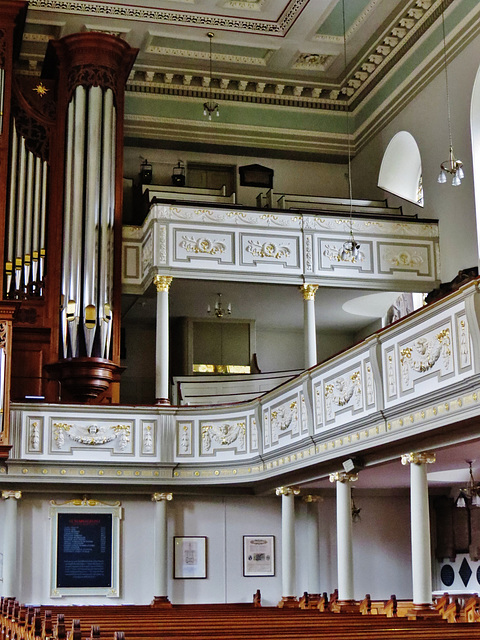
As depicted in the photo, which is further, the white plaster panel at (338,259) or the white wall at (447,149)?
the white plaster panel at (338,259)

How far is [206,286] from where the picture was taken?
65.4 ft

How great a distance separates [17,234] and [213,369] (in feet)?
16.4

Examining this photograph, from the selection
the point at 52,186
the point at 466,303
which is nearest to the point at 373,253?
the point at 52,186

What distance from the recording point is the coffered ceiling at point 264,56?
2062 cm

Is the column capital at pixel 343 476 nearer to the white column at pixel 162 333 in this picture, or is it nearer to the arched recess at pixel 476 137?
the white column at pixel 162 333

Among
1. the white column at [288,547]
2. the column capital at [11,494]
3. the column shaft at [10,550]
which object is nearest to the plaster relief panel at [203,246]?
the white column at [288,547]

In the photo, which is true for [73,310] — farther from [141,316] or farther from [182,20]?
[182,20]

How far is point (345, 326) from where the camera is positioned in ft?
76.3

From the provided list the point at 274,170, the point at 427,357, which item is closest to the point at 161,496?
the point at 427,357

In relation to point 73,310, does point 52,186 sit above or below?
above

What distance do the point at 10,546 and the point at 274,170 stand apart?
34.0 feet

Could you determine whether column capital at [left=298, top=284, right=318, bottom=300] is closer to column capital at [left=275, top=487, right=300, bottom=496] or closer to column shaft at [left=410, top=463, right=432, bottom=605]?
column capital at [left=275, top=487, right=300, bottom=496]

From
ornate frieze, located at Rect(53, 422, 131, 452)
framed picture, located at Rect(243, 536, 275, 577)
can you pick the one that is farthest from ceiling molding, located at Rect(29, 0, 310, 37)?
framed picture, located at Rect(243, 536, 275, 577)

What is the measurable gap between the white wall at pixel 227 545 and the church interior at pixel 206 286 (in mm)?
40
